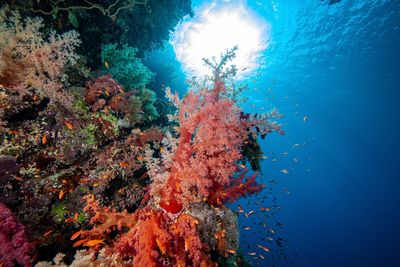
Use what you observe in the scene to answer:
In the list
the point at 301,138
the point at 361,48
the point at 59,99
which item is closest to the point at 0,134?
the point at 59,99

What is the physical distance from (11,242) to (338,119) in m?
49.1

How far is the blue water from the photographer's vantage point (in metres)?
18.4

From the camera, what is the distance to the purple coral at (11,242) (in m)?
3.06

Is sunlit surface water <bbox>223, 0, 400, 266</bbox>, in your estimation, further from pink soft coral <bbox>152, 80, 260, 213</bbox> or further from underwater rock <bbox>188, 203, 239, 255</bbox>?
underwater rock <bbox>188, 203, 239, 255</bbox>

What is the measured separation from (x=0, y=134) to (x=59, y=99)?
115cm

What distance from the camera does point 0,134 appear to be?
12.7 ft

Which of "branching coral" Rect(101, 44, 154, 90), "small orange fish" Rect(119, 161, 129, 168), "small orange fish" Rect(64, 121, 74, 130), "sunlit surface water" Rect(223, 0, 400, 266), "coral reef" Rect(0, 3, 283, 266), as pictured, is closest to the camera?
"coral reef" Rect(0, 3, 283, 266)

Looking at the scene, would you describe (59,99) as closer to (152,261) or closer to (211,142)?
(211,142)

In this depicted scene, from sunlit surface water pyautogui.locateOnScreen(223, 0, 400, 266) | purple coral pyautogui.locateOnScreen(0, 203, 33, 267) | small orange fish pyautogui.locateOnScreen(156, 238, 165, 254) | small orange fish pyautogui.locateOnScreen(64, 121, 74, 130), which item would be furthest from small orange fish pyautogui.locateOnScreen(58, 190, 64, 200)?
sunlit surface water pyautogui.locateOnScreen(223, 0, 400, 266)

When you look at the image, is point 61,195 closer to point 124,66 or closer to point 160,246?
point 160,246

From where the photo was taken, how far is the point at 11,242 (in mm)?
3160

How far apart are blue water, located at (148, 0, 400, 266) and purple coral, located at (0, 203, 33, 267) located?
5616mm

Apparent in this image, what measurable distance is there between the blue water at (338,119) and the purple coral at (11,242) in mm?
5616

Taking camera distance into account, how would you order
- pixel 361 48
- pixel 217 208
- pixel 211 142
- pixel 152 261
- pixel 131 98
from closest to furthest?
1. pixel 152 261
2. pixel 211 142
3. pixel 217 208
4. pixel 131 98
5. pixel 361 48
